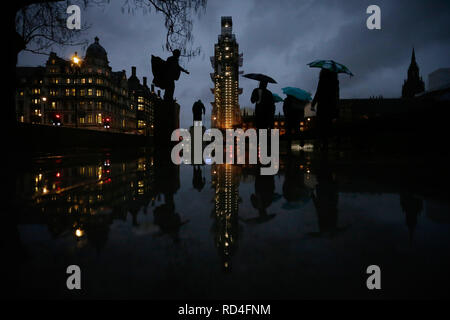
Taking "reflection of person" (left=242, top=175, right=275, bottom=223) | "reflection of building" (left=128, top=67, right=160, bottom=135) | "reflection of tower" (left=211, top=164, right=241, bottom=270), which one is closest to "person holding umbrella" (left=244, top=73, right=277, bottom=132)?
"reflection of person" (left=242, top=175, right=275, bottom=223)

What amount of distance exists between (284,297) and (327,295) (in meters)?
0.12

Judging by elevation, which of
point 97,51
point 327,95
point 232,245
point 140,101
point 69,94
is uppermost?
point 97,51

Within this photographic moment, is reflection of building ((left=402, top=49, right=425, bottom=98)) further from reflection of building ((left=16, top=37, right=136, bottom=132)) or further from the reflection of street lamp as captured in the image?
the reflection of street lamp

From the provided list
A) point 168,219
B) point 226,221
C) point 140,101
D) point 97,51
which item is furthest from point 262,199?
point 140,101

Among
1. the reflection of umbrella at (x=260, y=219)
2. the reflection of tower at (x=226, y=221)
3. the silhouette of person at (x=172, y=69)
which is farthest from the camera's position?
the silhouette of person at (x=172, y=69)

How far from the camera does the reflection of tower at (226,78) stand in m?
98.0

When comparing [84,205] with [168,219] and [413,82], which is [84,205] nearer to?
[168,219]

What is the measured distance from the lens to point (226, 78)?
98125 millimetres

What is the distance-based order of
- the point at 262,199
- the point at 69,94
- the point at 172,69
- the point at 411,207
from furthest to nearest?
the point at 69,94 < the point at 172,69 < the point at 262,199 < the point at 411,207

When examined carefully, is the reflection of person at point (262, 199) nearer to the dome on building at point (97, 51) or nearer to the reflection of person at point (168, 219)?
the reflection of person at point (168, 219)

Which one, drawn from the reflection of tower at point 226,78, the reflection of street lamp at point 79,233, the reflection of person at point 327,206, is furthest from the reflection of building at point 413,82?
the reflection of street lamp at point 79,233

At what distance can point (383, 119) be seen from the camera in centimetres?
607

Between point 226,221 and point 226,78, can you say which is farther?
point 226,78

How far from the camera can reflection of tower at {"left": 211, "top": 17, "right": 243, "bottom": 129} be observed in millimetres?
98000
